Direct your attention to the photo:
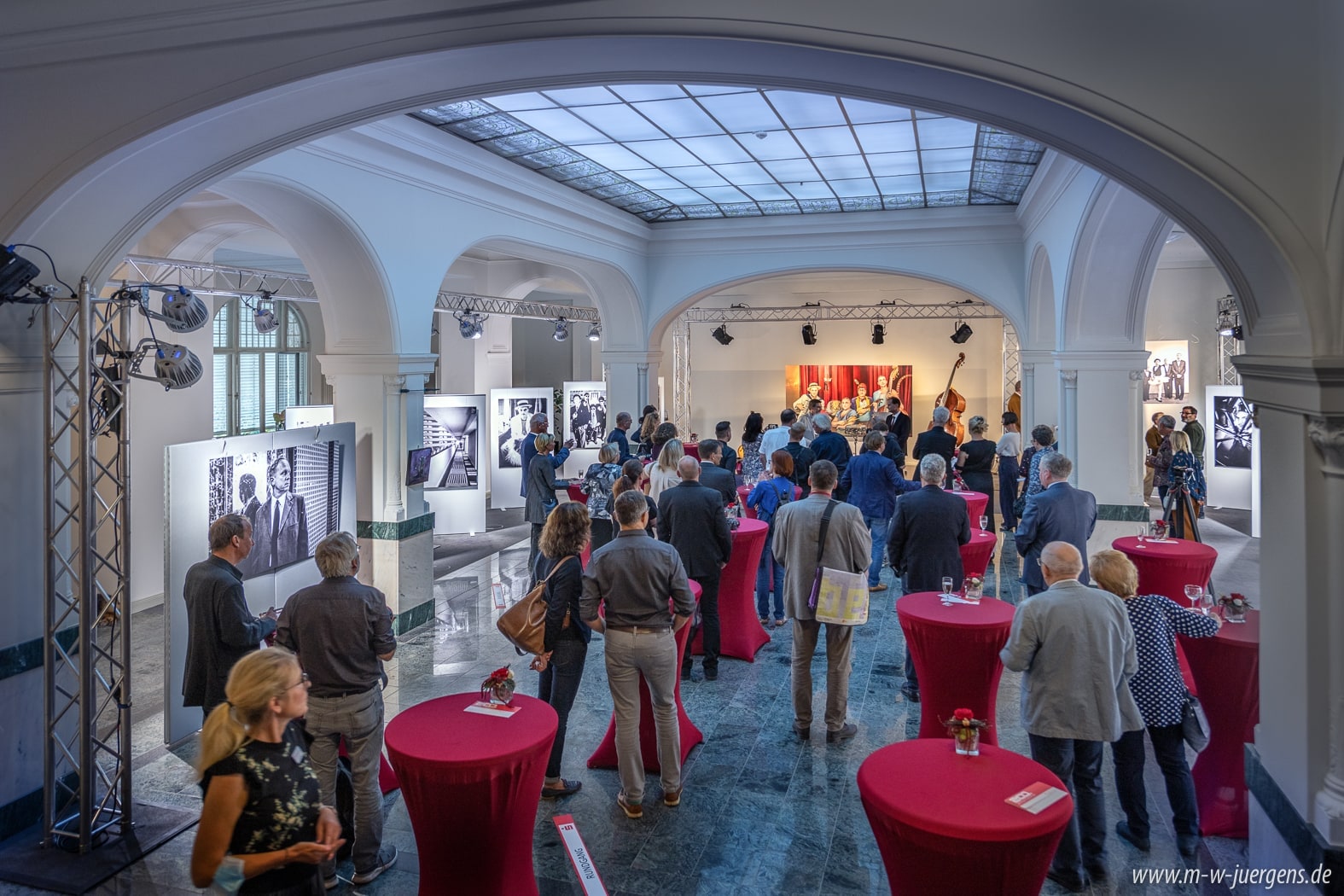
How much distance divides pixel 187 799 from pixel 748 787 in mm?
2852

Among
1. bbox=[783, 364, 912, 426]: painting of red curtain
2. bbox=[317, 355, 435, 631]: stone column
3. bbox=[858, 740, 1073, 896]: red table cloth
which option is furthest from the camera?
bbox=[783, 364, 912, 426]: painting of red curtain

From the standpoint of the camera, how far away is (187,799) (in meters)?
4.69

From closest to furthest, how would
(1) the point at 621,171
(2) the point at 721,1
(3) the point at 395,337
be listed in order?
(2) the point at 721,1 → (3) the point at 395,337 → (1) the point at 621,171

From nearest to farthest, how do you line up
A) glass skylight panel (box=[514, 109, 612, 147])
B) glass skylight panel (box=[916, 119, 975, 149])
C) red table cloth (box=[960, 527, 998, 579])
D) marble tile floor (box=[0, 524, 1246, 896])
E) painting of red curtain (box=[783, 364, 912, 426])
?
marble tile floor (box=[0, 524, 1246, 896]) < red table cloth (box=[960, 527, 998, 579]) < glass skylight panel (box=[514, 109, 612, 147]) < glass skylight panel (box=[916, 119, 975, 149]) < painting of red curtain (box=[783, 364, 912, 426])

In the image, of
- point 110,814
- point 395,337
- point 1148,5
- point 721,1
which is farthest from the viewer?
point 395,337

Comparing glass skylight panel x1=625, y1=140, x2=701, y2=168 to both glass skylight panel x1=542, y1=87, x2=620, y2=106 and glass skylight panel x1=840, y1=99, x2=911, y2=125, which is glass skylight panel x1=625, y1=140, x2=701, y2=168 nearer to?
glass skylight panel x1=542, y1=87, x2=620, y2=106

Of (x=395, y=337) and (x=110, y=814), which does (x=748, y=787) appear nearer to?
(x=110, y=814)

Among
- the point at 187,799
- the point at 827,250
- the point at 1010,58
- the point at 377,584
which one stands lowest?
the point at 187,799

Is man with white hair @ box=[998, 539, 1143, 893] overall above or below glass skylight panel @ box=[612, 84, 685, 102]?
below

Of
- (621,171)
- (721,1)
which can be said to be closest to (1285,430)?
(721,1)

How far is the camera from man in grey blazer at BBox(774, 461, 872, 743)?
16.3ft

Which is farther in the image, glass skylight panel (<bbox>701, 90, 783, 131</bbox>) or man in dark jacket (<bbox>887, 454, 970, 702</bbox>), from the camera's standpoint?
glass skylight panel (<bbox>701, 90, 783, 131</bbox>)

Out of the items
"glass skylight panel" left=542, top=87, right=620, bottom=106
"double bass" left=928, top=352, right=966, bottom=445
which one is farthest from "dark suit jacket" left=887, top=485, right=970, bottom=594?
"double bass" left=928, top=352, right=966, bottom=445

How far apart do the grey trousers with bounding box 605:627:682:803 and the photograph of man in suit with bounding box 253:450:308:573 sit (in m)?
2.88
